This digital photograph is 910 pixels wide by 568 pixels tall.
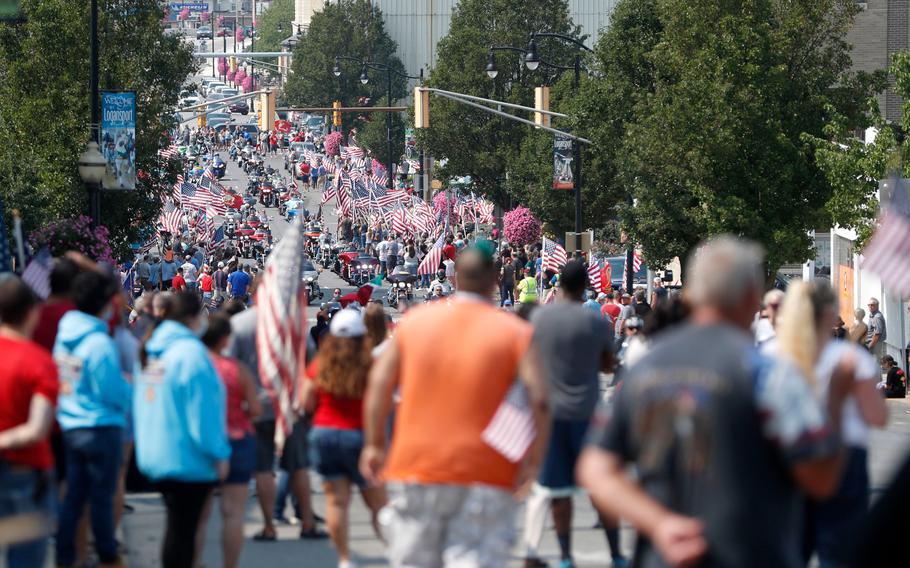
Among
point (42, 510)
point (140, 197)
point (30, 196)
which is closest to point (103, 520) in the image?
point (42, 510)

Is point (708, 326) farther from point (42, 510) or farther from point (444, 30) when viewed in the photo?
point (444, 30)

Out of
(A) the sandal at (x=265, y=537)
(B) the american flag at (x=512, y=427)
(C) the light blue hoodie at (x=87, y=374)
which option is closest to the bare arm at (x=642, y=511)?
(B) the american flag at (x=512, y=427)

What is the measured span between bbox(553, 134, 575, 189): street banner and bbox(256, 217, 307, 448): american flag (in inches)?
1219

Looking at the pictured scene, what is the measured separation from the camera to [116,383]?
28.1 feet

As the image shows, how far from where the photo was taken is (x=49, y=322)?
31.3ft

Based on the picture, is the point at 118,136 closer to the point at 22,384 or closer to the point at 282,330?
the point at 282,330

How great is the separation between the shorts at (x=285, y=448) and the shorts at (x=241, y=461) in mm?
1479

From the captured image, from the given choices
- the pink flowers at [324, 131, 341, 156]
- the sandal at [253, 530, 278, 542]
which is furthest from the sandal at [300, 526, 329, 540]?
the pink flowers at [324, 131, 341, 156]

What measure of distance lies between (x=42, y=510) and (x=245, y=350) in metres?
3.64

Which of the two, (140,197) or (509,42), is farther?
(509,42)

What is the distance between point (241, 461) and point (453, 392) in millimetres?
2706

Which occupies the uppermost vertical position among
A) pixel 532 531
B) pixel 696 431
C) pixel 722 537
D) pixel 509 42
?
pixel 509 42

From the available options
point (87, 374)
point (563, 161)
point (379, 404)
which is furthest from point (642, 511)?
point (563, 161)

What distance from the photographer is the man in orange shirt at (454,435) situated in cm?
671
